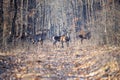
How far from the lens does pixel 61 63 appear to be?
197 centimetres

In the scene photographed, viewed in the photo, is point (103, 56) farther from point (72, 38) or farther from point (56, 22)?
point (56, 22)

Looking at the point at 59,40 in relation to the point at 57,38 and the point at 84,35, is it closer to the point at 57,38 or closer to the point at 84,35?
the point at 57,38

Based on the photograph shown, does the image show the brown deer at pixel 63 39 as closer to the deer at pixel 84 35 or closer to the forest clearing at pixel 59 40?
the forest clearing at pixel 59 40

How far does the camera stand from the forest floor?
192 cm

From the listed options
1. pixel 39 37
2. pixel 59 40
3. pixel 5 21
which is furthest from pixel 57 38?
pixel 5 21

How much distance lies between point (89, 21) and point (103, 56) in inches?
13.5

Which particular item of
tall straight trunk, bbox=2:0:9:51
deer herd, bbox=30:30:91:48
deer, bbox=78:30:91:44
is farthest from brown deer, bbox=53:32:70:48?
tall straight trunk, bbox=2:0:9:51

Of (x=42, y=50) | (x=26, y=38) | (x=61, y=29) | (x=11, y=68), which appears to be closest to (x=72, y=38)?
(x=61, y=29)

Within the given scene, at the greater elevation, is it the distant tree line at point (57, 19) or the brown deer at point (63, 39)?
the distant tree line at point (57, 19)

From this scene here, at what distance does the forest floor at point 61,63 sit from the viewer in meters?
1.92

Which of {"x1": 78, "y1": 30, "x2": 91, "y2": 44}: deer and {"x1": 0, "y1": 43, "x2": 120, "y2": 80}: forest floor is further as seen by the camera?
{"x1": 78, "y1": 30, "x2": 91, "y2": 44}: deer

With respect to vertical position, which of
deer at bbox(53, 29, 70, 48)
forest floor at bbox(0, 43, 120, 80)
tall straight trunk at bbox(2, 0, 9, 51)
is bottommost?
forest floor at bbox(0, 43, 120, 80)

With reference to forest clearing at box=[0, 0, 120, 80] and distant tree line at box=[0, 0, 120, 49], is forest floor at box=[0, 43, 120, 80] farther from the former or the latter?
distant tree line at box=[0, 0, 120, 49]

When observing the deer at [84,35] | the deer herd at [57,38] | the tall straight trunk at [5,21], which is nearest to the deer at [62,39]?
the deer herd at [57,38]
